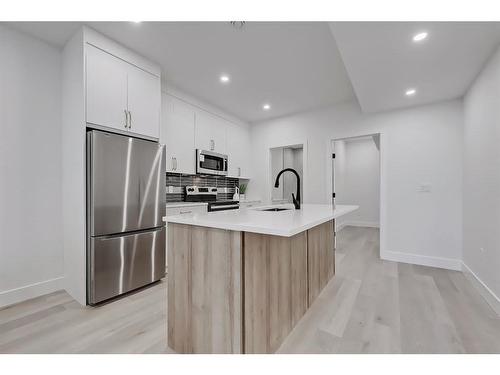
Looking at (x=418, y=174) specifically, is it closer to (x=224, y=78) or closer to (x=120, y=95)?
(x=224, y=78)

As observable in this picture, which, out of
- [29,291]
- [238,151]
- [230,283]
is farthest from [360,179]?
[29,291]

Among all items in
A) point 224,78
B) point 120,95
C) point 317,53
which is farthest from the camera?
point 224,78

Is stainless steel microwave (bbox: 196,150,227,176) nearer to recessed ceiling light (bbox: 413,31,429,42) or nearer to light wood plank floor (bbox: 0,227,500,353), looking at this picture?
light wood plank floor (bbox: 0,227,500,353)

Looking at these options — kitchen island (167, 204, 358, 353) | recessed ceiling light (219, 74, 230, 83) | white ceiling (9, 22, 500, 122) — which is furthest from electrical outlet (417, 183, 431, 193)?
recessed ceiling light (219, 74, 230, 83)

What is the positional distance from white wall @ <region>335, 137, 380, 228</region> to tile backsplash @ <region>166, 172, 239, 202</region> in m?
3.13

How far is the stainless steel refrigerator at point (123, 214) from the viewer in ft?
6.61

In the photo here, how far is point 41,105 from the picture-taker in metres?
2.24

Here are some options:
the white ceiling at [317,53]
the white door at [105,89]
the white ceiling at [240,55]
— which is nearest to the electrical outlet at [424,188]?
the white ceiling at [317,53]

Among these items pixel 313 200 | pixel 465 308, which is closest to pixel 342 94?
pixel 313 200

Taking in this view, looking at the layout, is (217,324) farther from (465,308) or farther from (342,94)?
(342,94)

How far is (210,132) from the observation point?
3854 mm

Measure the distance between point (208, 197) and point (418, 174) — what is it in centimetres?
324

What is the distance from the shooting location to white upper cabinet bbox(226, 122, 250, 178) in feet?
14.1
